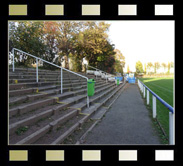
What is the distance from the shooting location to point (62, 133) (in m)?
2.80

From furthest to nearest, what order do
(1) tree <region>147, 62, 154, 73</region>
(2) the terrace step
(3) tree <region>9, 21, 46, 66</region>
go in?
(1) tree <region>147, 62, 154, 73</region> < (3) tree <region>9, 21, 46, 66</region> < (2) the terrace step

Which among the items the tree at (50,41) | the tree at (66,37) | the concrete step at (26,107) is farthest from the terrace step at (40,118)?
the tree at (66,37)

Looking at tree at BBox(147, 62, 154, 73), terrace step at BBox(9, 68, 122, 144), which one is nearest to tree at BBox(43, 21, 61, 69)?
terrace step at BBox(9, 68, 122, 144)

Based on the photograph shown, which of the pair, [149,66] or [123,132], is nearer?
[123,132]

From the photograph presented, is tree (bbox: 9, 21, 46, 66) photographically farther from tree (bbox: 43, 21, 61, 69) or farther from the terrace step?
the terrace step

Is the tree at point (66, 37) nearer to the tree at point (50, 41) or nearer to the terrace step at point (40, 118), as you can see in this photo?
the tree at point (50, 41)

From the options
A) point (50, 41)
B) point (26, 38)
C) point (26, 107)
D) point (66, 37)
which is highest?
point (66, 37)

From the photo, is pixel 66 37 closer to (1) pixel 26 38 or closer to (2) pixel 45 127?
(1) pixel 26 38

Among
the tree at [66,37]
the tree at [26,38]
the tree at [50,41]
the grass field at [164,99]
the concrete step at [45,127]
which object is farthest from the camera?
the tree at [66,37]

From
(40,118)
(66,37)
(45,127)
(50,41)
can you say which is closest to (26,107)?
(40,118)

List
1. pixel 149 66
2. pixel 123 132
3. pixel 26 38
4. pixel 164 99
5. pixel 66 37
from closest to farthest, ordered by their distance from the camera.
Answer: pixel 123 132, pixel 164 99, pixel 26 38, pixel 66 37, pixel 149 66
